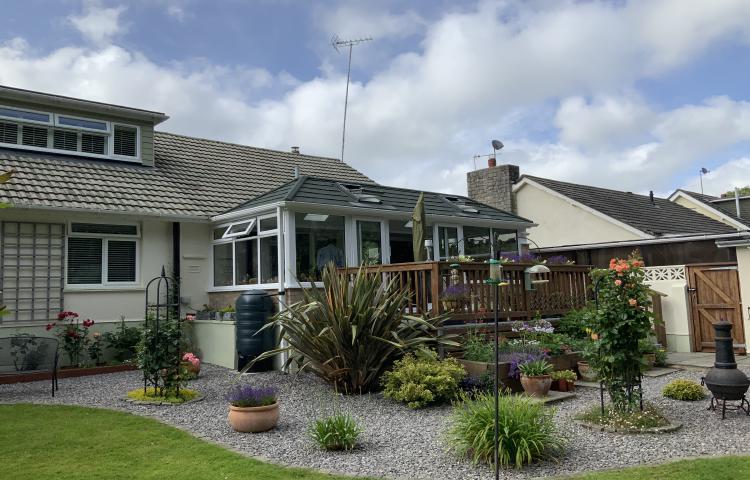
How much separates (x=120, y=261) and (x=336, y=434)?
851cm

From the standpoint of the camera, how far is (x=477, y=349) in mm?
9219

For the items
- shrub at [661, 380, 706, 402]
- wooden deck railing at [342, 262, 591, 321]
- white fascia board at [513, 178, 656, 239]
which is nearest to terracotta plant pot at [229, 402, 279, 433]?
wooden deck railing at [342, 262, 591, 321]

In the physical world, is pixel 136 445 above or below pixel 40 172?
below

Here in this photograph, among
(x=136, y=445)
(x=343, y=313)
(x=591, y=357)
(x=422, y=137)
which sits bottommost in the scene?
(x=136, y=445)

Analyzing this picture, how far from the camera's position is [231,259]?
12680 millimetres

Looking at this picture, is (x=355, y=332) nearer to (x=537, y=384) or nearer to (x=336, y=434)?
(x=336, y=434)

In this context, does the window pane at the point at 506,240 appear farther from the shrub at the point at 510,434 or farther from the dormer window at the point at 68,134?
the shrub at the point at 510,434

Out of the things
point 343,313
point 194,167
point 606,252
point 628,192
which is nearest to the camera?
point 343,313

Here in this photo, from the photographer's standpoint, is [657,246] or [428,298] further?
[657,246]

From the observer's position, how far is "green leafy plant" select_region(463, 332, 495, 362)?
9016mm

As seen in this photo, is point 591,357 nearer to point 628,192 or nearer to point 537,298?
point 537,298

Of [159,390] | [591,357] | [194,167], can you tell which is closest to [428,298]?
[591,357]

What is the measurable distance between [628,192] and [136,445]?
23.1 metres

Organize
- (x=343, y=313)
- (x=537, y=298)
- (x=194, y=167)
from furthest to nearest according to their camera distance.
Result: 1. (x=194, y=167)
2. (x=537, y=298)
3. (x=343, y=313)
